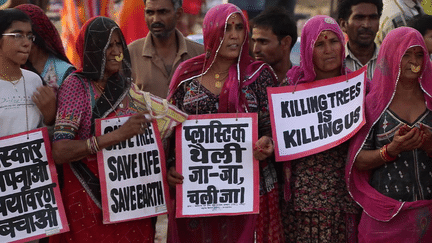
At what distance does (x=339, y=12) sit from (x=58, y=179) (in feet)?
10.8

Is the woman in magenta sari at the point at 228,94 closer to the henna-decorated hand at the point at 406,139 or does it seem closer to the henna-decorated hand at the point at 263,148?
the henna-decorated hand at the point at 263,148

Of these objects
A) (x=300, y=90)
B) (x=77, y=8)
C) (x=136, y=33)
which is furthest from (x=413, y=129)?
(x=77, y=8)

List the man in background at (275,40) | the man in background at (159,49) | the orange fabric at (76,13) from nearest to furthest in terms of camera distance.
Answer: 1. the man in background at (275,40)
2. the man in background at (159,49)
3. the orange fabric at (76,13)

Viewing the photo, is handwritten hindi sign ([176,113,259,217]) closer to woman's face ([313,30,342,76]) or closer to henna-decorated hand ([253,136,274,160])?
henna-decorated hand ([253,136,274,160])

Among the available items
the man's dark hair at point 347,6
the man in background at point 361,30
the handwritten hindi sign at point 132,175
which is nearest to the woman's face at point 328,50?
the handwritten hindi sign at point 132,175

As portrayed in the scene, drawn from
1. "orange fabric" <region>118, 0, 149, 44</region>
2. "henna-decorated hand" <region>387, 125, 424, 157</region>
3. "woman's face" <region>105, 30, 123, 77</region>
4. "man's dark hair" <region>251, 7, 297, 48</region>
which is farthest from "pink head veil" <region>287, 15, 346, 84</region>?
"orange fabric" <region>118, 0, 149, 44</region>

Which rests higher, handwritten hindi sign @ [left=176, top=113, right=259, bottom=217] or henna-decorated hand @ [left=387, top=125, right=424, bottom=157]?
henna-decorated hand @ [left=387, top=125, right=424, bottom=157]

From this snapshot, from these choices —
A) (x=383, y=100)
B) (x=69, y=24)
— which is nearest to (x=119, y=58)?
(x=383, y=100)

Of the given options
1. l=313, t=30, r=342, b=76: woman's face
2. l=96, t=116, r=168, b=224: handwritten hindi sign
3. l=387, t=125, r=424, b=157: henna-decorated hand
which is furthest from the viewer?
l=313, t=30, r=342, b=76: woman's face

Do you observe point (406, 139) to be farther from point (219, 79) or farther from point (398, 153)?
point (219, 79)

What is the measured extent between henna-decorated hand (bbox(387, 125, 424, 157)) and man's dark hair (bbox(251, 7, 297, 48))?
1.99 meters

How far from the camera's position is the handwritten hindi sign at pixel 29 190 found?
171 inches

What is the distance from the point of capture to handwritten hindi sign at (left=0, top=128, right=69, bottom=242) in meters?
4.35

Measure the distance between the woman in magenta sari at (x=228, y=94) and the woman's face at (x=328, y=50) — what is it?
1.28 ft
